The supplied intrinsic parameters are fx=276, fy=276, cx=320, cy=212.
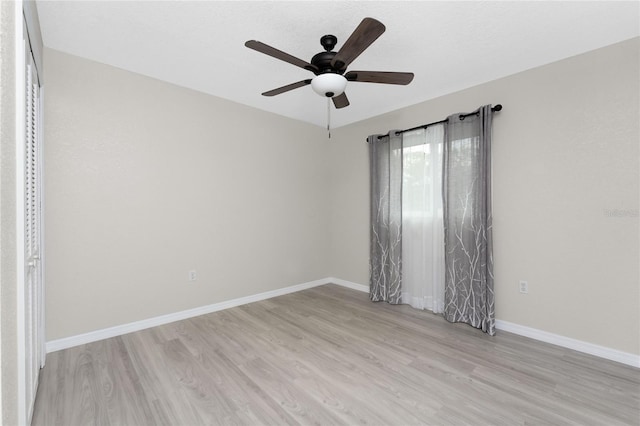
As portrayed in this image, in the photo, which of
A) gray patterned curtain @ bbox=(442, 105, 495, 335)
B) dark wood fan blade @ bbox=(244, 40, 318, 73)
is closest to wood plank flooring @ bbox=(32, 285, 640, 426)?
gray patterned curtain @ bbox=(442, 105, 495, 335)

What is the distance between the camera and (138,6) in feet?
6.28

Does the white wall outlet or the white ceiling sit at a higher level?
the white ceiling

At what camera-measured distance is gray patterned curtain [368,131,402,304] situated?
12.1 ft

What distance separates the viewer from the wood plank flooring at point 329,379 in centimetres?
168

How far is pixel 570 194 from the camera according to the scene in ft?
8.11

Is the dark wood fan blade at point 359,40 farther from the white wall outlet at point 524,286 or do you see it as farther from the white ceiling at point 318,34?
the white wall outlet at point 524,286

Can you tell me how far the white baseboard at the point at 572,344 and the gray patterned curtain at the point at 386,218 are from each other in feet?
4.09

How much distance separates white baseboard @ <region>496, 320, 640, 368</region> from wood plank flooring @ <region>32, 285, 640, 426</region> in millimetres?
92

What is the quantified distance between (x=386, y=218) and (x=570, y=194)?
1.89 m

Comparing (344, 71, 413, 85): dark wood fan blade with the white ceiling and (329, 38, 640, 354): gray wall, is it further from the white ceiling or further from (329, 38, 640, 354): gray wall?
(329, 38, 640, 354): gray wall

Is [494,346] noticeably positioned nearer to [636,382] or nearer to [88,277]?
[636,382]

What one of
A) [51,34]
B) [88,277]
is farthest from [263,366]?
[51,34]

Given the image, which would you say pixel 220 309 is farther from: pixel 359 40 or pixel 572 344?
pixel 572 344

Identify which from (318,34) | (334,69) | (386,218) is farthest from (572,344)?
(318,34)
